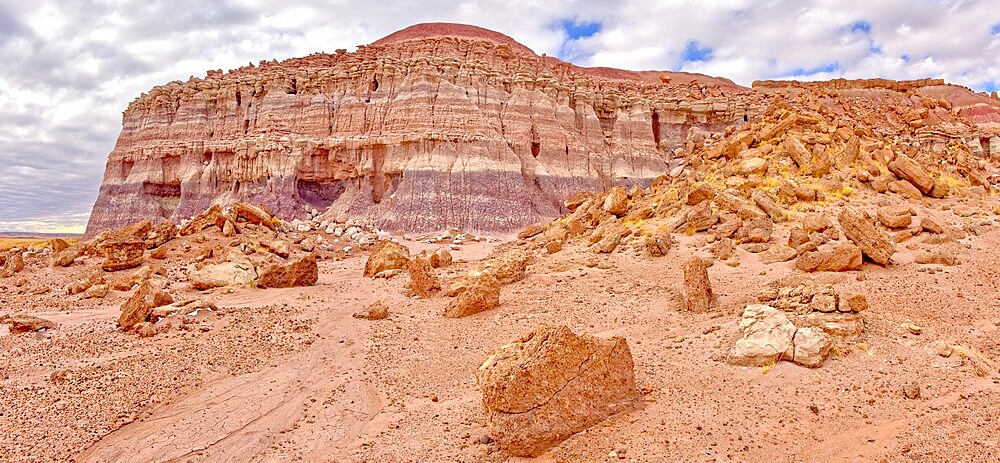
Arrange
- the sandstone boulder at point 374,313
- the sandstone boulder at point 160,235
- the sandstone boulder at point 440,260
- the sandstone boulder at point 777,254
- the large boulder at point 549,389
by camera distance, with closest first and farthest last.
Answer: the large boulder at point 549,389, the sandstone boulder at point 777,254, the sandstone boulder at point 374,313, the sandstone boulder at point 160,235, the sandstone boulder at point 440,260

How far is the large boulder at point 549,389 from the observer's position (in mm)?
5555

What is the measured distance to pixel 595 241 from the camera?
16.9 m

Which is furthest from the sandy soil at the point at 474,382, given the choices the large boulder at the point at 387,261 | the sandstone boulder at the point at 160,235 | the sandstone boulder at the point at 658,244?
the sandstone boulder at the point at 160,235

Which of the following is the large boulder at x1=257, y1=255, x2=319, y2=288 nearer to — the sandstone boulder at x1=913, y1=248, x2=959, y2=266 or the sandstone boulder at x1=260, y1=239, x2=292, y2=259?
the sandstone boulder at x1=260, y1=239, x2=292, y2=259

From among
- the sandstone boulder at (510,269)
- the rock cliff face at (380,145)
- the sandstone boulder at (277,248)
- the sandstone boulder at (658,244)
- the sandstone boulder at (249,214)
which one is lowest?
the sandstone boulder at (510,269)

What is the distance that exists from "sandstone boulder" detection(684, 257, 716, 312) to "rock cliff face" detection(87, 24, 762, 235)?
891 inches

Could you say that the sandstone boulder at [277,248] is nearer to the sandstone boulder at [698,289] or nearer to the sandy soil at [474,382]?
the sandy soil at [474,382]

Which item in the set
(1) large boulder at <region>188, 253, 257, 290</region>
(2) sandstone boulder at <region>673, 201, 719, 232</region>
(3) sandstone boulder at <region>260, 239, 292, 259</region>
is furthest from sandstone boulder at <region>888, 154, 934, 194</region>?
(3) sandstone boulder at <region>260, 239, 292, 259</region>

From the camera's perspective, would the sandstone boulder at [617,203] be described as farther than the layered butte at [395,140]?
No

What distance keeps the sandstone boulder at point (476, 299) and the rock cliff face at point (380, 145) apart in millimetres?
19708

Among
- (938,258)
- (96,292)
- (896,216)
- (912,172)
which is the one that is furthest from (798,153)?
(96,292)

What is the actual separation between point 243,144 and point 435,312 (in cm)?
2904

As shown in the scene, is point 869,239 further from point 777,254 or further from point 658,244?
point 658,244

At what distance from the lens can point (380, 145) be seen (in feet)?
113
